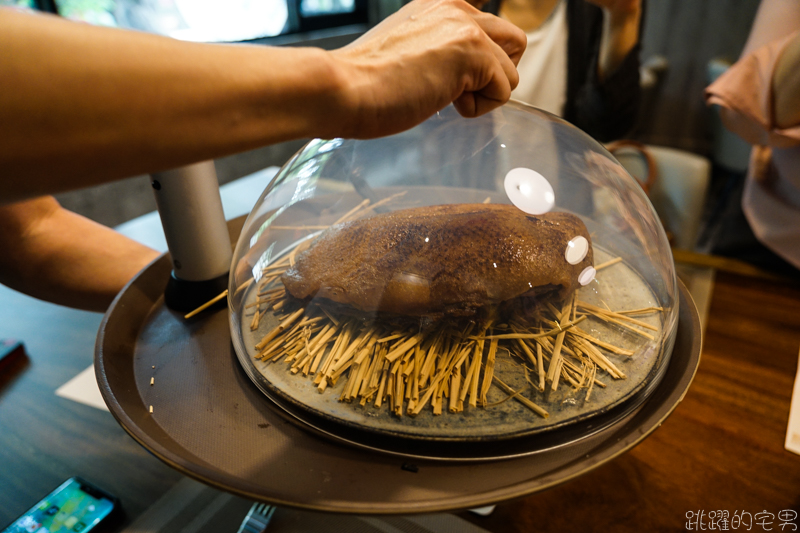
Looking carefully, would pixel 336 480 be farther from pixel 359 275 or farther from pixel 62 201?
pixel 62 201

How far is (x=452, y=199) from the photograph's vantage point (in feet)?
2.04

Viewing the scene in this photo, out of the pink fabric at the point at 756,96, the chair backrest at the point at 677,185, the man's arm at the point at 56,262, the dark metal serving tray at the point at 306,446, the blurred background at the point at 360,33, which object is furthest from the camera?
the blurred background at the point at 360,33

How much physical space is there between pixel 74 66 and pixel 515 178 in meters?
0.40

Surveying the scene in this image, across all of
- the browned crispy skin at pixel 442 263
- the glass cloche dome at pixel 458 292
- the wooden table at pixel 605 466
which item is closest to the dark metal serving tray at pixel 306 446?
the glass cloche dome at pixel 458 292

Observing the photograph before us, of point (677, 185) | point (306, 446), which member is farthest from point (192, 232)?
point (677, 185)

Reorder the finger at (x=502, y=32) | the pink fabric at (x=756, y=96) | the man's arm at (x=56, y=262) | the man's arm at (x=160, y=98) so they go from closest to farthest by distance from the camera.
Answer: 1. the man's arm at (x=160, y=98)
2. the finger at (x=502, y=32)
3. the man's arm at (x=56, y=262)
4. the pink fabric at (x=756, y=96)

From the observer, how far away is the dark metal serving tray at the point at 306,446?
1.16 ft

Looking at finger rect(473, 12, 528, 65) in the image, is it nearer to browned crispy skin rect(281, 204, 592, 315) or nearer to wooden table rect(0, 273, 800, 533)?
browned crispy skin rect(281, 204, 592, 315)

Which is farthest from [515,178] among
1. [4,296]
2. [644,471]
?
[4,296]

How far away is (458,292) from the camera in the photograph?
0.44m

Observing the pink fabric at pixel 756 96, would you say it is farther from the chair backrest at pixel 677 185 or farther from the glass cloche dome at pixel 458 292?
the glass cloche dome at pixel 458 292

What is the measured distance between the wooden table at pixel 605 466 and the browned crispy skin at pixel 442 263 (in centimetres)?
34

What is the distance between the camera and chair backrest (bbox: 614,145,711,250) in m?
1.52

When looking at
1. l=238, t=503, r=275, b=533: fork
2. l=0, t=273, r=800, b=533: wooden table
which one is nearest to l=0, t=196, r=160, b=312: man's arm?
A: l=0, t=273, r=800, b=533: wooden table
